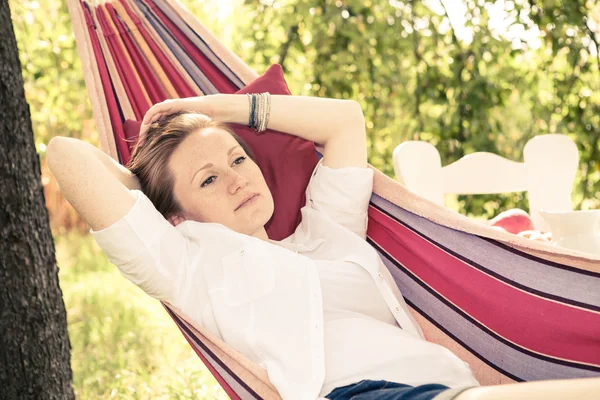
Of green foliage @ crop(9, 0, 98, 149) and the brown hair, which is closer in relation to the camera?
the brown hair

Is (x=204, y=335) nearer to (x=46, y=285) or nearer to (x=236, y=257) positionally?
(x=236, y=257)

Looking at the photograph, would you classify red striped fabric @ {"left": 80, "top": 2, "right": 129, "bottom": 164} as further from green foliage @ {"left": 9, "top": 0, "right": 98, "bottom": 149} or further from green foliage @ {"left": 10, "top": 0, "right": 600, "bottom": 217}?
green foliage @ {"left": 9, "top": 0, "right": 98, "bottom": 149}

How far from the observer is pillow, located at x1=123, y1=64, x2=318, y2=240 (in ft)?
6.33

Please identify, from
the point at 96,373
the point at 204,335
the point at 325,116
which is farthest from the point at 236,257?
the point at 96,373

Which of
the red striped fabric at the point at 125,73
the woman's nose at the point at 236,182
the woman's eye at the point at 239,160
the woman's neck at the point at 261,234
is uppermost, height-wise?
the red striped fabric at the point at 125,73

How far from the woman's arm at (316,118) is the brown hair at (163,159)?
0.29 ft

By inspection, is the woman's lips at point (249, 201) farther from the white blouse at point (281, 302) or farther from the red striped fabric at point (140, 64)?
the red striped fabric at point (140, 64)

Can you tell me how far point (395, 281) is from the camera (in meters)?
1.82

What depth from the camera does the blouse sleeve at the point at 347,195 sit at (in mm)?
1782

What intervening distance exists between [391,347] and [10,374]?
1056mm

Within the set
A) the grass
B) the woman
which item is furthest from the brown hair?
the grass

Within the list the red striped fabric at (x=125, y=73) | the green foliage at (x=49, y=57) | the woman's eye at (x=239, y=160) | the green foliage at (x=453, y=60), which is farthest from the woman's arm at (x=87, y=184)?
the green foliage at (x=49, y=57)

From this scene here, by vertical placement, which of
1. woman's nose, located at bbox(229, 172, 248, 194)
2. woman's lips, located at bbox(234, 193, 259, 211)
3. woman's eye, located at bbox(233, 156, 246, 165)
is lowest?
woman's lips, located at bbox(234, 193, 259, 211)

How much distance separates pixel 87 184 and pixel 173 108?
436 mm
